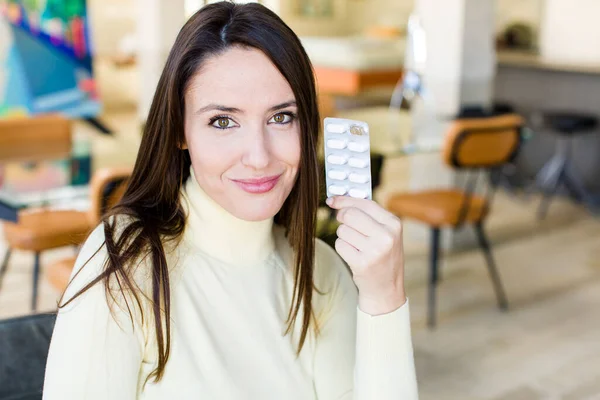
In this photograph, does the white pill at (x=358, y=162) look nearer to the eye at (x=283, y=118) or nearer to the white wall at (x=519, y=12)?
the eye at (x=283, y=118)

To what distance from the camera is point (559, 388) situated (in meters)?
2.84

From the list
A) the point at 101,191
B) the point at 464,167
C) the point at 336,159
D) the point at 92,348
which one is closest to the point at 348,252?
the point at 336,159

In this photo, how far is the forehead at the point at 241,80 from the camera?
37.8 inches

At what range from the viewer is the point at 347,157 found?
97cm

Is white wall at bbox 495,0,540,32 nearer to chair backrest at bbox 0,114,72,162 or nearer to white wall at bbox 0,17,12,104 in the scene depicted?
white wall at bbox 0,17,12,104

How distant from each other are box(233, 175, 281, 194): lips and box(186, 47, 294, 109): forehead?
3.9 inches

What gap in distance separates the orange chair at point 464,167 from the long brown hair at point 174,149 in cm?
220

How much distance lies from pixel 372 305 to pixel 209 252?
252mm

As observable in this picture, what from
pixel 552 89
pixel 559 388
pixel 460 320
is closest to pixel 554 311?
pixel 460 320

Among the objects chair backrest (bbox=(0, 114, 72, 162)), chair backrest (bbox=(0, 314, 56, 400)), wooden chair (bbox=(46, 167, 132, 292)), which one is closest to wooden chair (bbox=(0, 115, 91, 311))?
chair backrest (bbox=(0, 114, 72, 162))

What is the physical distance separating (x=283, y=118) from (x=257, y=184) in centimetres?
10

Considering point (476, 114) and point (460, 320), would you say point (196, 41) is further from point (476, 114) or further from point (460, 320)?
point (476, 114)

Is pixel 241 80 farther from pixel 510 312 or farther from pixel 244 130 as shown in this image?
pixel 510 312

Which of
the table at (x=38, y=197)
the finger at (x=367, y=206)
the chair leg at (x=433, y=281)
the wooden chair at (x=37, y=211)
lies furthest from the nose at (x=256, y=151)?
the chair leg at (x=433, y=281)
